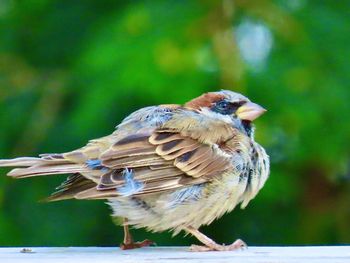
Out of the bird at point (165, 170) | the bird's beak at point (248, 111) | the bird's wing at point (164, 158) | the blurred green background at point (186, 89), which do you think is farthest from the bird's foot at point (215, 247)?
the blurred green background at point (186, 89)

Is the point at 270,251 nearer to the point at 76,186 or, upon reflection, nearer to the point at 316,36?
the point at 76,186

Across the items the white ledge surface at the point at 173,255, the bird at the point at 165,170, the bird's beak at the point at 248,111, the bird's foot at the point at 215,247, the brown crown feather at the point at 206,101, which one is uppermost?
the brown crown feather at the point at 206,101

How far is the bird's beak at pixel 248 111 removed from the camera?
13.7 ft

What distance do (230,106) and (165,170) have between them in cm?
46

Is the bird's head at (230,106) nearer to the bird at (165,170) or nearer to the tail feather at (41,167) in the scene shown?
the bird at (165,170)

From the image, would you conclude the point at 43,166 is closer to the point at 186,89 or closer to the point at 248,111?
the point at 248,111

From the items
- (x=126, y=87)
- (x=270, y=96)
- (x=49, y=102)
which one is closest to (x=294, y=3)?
(x=270, y=96)

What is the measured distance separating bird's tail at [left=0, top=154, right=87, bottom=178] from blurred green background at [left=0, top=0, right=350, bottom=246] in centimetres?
133

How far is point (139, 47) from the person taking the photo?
5.31 m

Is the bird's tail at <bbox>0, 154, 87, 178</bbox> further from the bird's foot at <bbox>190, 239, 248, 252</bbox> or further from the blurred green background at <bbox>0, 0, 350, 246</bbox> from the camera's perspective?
the blurred green background at <bbox>0, 0, 350, 246</bbox>

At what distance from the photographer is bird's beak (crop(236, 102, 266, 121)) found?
4.17 metres

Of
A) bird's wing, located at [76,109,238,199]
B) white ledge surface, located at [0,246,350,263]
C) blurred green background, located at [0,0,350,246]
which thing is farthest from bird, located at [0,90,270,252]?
blurred green background, located at [0,0,350,246]

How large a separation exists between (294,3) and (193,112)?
1555 millimetres

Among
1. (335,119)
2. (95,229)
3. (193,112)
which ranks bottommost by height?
(95,229)
